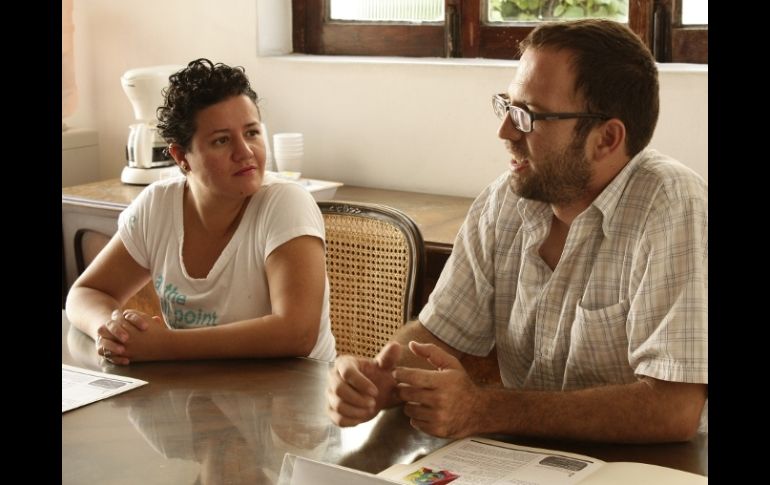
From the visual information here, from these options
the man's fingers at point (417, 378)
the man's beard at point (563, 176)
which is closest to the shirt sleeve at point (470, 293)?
the man's beard at point (563, 176)

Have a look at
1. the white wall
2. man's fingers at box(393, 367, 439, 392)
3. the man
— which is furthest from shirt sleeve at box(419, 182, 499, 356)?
the white wall

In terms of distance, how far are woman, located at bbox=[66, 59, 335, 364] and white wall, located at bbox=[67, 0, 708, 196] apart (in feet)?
3.18

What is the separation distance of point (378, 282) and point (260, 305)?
0.25m

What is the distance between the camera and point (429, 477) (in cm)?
115

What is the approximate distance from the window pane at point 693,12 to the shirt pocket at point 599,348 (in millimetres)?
1437

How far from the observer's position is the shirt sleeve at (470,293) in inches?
66.2

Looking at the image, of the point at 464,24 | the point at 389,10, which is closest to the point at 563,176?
the point at 464,24

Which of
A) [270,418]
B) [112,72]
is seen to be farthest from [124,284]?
[112,72]

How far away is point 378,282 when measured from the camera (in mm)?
2035

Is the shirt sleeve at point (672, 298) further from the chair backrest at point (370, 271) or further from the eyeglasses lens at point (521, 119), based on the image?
the chair backrest at point (370, 271)

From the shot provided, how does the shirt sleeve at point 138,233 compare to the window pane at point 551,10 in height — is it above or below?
below

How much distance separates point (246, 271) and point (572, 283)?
2.33 ft

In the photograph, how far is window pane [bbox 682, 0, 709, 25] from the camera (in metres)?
2.64

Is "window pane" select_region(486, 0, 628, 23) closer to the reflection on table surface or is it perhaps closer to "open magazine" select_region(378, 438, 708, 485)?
the reflection on table surface
